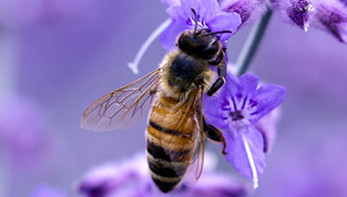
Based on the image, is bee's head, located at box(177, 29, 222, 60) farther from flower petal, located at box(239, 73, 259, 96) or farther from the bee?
flower petal, located at box(239, 73, 259, 96)

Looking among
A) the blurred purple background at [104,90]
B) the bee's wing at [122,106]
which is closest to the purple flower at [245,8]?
the bee's wing at [122,106]

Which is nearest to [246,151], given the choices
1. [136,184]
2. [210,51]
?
[210,51]

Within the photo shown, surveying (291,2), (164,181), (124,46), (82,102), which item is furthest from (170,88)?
(124,46)

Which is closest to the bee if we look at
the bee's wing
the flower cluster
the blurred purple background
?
the bee's wing

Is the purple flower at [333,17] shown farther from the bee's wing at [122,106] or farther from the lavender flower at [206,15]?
the bee's wing at [122,106]

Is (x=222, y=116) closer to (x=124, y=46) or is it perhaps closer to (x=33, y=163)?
(x=33, y=163)

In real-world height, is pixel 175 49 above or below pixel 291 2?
above
